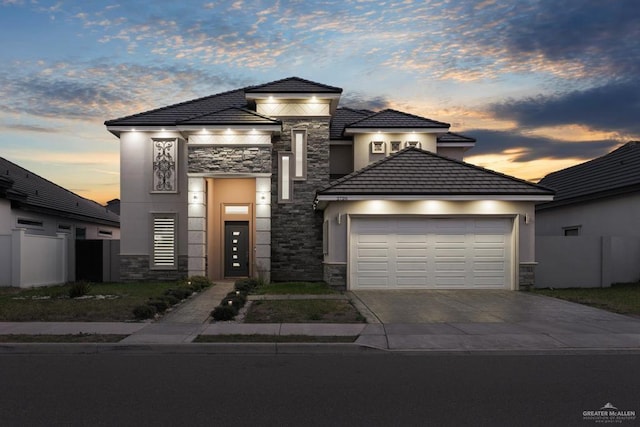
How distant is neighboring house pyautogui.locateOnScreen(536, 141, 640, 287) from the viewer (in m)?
21.8

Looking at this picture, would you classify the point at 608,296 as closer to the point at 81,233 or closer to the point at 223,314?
the point at 223,314

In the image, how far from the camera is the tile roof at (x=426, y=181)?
64.4 ft

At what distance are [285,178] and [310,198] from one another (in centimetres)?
131

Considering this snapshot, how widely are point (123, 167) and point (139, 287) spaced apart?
5.73 meters

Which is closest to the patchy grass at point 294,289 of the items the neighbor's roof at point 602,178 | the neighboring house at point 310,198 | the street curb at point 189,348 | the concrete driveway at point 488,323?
the neighboring house at point 310,198

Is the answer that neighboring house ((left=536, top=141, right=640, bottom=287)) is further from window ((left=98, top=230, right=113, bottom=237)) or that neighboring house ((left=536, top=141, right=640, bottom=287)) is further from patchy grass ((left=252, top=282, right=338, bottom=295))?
window ((left=98, top=230, right=113, bottom=237))

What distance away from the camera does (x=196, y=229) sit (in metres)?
22.8

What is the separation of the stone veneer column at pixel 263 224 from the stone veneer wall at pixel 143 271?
3.58 meters

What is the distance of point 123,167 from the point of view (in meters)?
24.4

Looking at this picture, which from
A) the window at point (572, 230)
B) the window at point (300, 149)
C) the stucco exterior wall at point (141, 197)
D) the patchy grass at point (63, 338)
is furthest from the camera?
the window at point (572, 230)

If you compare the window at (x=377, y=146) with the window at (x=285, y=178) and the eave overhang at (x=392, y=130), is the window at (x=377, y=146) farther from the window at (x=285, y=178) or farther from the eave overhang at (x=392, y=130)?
the window at (x=285, y=178)

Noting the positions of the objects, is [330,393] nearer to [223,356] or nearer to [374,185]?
[223,356]

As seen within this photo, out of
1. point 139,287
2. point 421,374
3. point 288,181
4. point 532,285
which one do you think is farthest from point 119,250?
point 421,374

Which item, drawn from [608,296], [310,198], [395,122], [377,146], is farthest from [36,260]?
[608,296]
